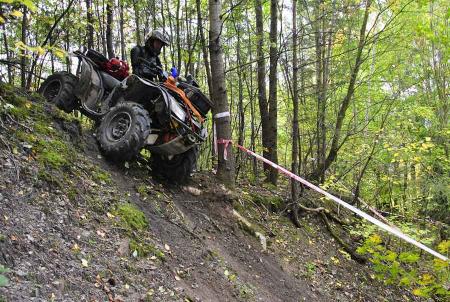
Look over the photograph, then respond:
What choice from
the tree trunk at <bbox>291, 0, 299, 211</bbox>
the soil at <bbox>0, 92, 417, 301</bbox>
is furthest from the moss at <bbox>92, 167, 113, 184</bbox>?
the tree trunk at <bbox>291, 0, 299, 211</bbox>

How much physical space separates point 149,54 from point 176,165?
78.2 inches

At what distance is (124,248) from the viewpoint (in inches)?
160

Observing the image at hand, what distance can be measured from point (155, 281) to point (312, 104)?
6.96m

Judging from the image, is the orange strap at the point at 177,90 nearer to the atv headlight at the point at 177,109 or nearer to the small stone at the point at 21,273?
the atv headlight at the point at 177,109

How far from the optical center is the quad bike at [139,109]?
19.0ft

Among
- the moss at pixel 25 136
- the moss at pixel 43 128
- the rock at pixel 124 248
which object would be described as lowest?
the rock at pixel 124 248

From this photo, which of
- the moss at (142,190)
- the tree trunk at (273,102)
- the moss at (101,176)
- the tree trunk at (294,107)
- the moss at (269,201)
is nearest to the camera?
the moss at (101,176)

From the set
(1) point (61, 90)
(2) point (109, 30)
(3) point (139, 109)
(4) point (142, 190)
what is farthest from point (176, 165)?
(2) point (109, 30)

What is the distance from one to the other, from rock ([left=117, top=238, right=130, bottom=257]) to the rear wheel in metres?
3.72

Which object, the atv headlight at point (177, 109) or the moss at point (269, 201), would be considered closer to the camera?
the atv headlight at point (177, 109)

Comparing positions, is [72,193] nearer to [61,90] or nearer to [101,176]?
[101,176]

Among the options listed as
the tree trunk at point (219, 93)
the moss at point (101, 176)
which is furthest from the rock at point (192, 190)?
the moss at point (101, 176)

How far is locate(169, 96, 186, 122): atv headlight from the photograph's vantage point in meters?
5.84

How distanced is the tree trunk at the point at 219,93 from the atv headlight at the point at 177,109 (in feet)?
2.79
